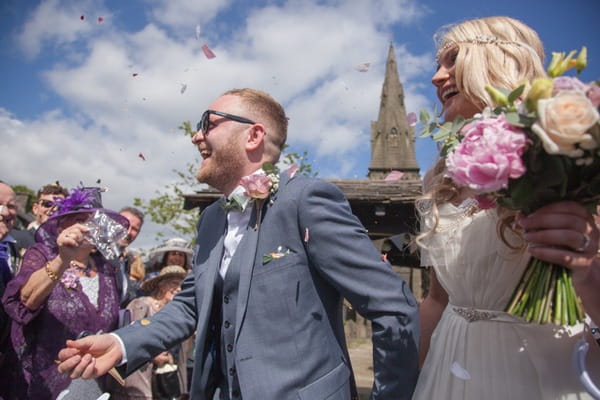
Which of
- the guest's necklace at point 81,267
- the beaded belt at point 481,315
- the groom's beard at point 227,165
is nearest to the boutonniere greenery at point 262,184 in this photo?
the groom's beard at point 227,165

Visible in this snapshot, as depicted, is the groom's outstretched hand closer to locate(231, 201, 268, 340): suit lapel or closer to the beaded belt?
locate(231, 201, 268, 340): suit lapel

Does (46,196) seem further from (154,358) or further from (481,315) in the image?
(481,315)

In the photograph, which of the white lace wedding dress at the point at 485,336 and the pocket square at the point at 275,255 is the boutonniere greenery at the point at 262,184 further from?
the white lace wedding dress at the point at 485,336

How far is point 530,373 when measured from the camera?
1.65m

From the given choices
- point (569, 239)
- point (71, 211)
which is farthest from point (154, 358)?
point (569, 239)

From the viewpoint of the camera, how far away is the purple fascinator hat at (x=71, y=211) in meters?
3.42

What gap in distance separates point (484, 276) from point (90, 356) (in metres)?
1.79

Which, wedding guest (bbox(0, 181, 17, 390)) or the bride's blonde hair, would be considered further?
wedding guest (bbox(0, 181, 17, 390))

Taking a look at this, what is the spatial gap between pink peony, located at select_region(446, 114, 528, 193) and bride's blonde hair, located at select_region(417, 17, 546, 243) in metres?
0.41

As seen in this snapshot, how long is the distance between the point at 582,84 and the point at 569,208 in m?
0.35

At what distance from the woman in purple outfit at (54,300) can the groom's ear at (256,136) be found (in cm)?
119

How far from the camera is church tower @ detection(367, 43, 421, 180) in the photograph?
4981 cm

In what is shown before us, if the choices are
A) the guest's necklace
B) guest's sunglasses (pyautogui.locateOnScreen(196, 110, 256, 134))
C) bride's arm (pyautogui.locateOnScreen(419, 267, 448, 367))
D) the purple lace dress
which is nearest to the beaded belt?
bride's arm (pyautogui.locateOnScreen(419, 267, 448, 367))

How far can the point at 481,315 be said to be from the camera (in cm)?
183
